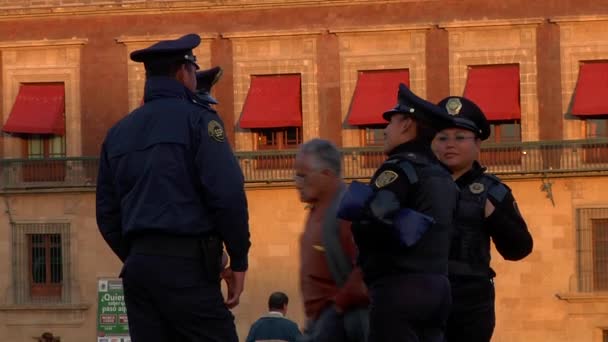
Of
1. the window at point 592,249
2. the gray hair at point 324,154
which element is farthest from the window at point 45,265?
the gray hair at point 324,154

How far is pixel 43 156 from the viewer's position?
43844mm

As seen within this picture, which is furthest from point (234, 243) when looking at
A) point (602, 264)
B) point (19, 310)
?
point (19, 310)

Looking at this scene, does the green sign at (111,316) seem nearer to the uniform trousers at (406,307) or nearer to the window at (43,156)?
the window at (43,156)

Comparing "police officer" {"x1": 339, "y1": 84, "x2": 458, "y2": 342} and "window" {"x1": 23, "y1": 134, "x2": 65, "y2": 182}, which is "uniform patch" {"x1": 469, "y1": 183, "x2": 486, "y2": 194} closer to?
"police officer" {"x1": 339, "y1": 84, "x2": 458, "y2": 342}

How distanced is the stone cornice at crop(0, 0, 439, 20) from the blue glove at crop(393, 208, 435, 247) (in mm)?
34064

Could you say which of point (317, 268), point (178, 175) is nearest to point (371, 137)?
point (317, 268)

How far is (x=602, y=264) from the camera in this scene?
40312 millimetres

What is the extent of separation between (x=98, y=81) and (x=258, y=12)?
13.8 feet

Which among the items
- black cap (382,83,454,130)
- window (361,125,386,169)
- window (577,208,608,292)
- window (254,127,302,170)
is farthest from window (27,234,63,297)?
black cap (382,83,454,130)

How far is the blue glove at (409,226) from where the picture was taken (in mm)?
8672

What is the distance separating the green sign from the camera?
129 feet

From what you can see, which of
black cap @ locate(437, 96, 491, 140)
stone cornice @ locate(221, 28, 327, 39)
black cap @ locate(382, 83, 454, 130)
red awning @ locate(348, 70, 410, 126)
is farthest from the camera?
stone cornice @ locate(221, 28, 327, 39)

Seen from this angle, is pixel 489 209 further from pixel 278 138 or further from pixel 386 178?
pixel 278 138

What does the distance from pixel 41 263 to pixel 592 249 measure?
13.0 metres
